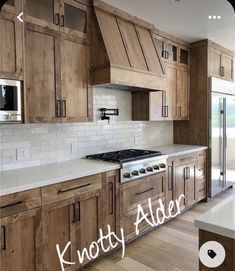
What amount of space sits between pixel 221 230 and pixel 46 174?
155 centimetres

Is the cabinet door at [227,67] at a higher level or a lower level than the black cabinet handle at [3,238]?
higher

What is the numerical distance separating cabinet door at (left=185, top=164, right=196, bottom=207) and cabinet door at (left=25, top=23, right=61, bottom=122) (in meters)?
2.28

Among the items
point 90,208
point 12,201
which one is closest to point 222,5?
point 90,208

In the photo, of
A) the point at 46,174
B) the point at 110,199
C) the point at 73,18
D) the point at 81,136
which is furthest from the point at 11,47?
the point at 110,199

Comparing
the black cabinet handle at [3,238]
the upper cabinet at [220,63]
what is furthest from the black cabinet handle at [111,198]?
the upper cabinet at [220,63]

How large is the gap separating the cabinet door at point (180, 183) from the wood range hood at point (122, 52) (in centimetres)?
122

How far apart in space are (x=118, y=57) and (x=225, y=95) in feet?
9.02

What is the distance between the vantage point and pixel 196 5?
281 centimetres

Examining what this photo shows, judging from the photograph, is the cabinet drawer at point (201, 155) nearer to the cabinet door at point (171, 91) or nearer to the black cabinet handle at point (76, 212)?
the cabinet door at point (171, 91)

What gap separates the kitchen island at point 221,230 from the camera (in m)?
1.00

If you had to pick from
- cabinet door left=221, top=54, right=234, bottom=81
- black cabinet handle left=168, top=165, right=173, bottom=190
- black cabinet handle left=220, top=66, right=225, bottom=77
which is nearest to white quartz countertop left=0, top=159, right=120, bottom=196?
black cabinet handle left=168, top=165, right=173, bottom=190

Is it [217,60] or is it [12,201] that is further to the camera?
[217,60]

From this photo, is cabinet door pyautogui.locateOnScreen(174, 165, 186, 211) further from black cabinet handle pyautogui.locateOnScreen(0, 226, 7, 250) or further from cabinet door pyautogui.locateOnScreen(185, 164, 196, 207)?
black cabinet handle pyautogui.locateOnScreen(0, 226, 7, 250)

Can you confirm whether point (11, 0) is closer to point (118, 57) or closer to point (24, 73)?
point (24, 73)
